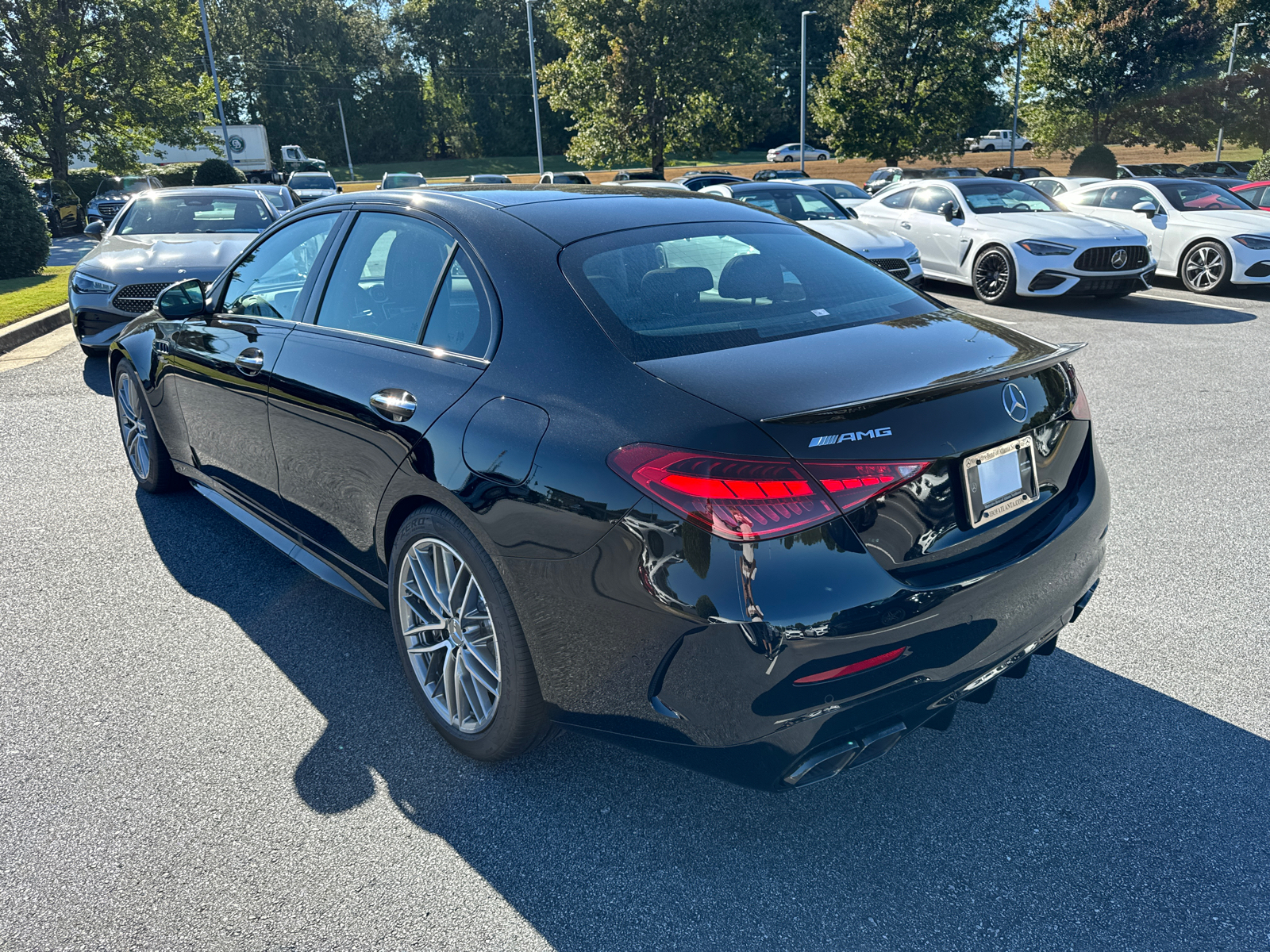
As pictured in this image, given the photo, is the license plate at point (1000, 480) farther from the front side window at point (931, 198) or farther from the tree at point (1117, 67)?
the tree at point (1117, 67)

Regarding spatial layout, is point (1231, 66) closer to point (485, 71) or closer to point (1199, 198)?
point (1199, 198)

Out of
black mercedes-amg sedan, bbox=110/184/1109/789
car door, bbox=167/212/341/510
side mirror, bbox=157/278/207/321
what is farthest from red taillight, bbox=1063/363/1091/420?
side mirror, bbox=157/278/207/321

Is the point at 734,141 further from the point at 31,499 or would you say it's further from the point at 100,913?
the point at 100,913

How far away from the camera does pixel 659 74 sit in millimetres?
32062

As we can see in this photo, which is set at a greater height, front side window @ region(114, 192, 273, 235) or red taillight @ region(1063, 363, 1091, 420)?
front side window @ region(114, 192, 273, 235)

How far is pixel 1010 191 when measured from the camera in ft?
40.6

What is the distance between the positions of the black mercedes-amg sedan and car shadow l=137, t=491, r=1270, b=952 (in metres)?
0.24

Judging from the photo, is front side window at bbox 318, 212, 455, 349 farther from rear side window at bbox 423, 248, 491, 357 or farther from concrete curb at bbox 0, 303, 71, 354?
concrete curb at bbox 0, 303, 71, 354

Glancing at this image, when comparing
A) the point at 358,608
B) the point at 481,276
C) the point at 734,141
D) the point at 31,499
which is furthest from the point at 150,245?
the point at 734,141

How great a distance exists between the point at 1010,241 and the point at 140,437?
9681 millimetres

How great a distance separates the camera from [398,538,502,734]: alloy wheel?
268 centimetres

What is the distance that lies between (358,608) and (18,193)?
15426mm

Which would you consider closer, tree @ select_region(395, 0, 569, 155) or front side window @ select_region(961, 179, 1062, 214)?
front side window @ select_region(961, 179, 1062, 214)

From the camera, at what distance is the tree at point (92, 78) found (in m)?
28.3
